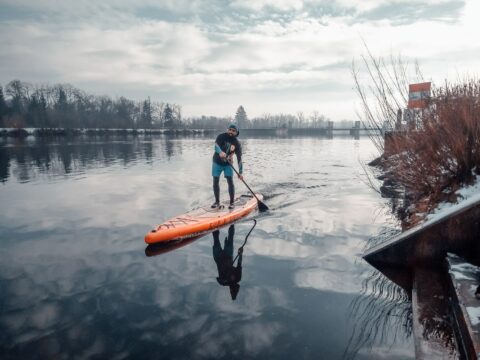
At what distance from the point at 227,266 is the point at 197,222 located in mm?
1843

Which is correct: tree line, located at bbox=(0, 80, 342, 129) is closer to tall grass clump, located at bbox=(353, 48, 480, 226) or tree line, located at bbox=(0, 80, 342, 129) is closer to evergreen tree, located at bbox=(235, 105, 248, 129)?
evergreen tree, located at bbox=(235, 105, 248, 129)

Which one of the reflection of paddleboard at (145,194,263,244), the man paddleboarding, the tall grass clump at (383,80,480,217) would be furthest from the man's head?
the tall grass clump at (383,80,480,217)

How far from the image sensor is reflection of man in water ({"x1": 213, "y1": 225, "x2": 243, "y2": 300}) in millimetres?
4844

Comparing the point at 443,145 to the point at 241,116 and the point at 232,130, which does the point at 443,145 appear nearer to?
the point at 232,130

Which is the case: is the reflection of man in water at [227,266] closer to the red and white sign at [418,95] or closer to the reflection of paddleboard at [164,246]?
the reflection of paddleboard at [164,246]

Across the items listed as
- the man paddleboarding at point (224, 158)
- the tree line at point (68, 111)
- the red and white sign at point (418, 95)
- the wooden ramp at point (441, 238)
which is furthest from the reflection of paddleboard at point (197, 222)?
the tree line at point (68, 111)

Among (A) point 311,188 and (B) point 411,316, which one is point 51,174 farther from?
(B) point 411,316

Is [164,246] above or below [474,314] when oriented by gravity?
below

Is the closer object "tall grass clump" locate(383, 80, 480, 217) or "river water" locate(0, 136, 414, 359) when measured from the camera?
"river water" locate(0, 136, 414, 359)

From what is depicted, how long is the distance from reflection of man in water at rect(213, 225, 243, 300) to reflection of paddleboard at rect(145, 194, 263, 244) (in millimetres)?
453

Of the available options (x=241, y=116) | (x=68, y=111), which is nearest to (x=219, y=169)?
(x=68, y=111)

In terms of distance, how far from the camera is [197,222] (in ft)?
23.2

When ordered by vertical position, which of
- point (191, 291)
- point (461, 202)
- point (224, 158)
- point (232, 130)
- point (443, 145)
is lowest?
point (191, 291)

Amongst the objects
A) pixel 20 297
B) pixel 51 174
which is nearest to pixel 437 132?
pixel 20 297
